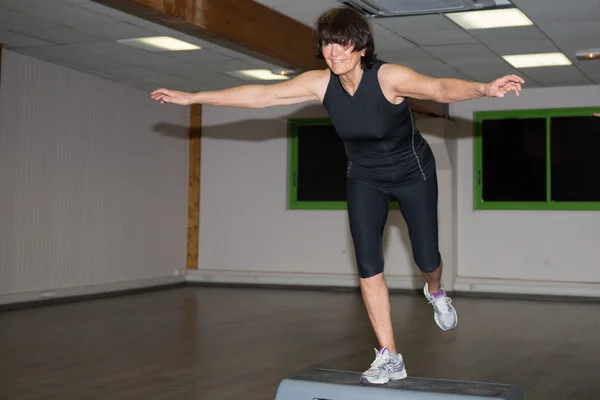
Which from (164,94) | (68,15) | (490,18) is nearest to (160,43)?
(68,15)

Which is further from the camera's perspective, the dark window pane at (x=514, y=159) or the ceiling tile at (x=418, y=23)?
the dark window pane at (x=514, y=159)

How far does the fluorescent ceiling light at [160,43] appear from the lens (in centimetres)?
749

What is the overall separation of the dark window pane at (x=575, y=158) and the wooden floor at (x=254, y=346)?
4.77 ft

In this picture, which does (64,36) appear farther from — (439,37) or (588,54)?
(588,54)

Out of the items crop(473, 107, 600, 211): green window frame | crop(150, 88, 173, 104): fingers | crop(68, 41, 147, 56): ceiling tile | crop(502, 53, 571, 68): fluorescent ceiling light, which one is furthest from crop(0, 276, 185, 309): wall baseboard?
crop(150, 88, 173, 104): fingers

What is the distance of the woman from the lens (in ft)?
9.64

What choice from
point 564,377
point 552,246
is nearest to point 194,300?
point 552,246

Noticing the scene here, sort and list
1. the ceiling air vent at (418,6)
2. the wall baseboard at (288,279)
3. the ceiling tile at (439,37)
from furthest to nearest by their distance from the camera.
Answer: the wall baseboard at (288,279)
the ceiling tile at (439,37)
the ceiling air vent at (418,6)

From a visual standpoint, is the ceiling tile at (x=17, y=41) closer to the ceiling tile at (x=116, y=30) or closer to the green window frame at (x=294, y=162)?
the ceiling tile at (x=116, y=30)

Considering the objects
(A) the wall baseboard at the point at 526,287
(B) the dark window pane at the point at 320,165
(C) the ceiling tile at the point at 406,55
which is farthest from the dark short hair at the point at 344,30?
(B) the dark window pane at the point at 320,165

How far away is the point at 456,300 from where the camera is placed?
9297 mm

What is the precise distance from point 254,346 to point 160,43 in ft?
10.9

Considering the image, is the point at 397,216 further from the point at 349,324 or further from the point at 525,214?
the point at 349,324

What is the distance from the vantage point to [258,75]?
926cm
